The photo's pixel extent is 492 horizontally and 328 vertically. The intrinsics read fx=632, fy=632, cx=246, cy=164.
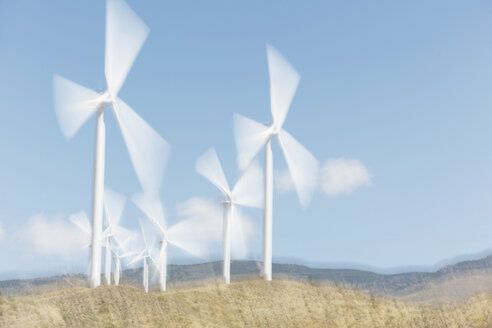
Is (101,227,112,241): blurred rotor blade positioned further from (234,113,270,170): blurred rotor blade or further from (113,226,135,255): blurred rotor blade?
(234,113,270,170): blurred rotor blade

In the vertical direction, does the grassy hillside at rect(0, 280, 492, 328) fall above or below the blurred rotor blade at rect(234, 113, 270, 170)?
below

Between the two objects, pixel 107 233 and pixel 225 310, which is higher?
pixel 107 233

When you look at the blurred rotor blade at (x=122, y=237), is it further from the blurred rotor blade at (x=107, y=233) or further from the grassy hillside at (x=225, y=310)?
the grassy hillside at (x=225, y=310)

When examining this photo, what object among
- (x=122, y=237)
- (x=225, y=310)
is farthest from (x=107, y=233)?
(x=225, y=310)

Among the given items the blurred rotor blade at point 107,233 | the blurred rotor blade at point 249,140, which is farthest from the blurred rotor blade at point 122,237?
the blurred rotor blade at point 249,140

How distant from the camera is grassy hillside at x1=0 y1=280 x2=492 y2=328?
114 ft

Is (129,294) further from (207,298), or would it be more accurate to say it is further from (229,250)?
(229,250)

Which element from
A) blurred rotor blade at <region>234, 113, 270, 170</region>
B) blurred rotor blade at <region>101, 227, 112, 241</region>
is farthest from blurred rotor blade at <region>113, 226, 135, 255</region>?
blurred rotor blade at <region>234, 113, 270, 170</region>

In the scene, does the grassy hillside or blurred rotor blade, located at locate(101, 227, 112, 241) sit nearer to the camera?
the grassy hillside

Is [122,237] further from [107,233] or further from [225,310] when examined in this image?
[225,310]

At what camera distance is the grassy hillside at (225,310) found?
3462 centimetres

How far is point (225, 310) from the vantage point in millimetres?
49812

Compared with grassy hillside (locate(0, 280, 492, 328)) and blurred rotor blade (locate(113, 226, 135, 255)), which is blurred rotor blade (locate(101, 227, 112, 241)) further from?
grassy hillside (locate(0, 280, 492, 328))

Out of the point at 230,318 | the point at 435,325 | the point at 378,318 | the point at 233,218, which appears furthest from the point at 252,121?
the point at 435,325
